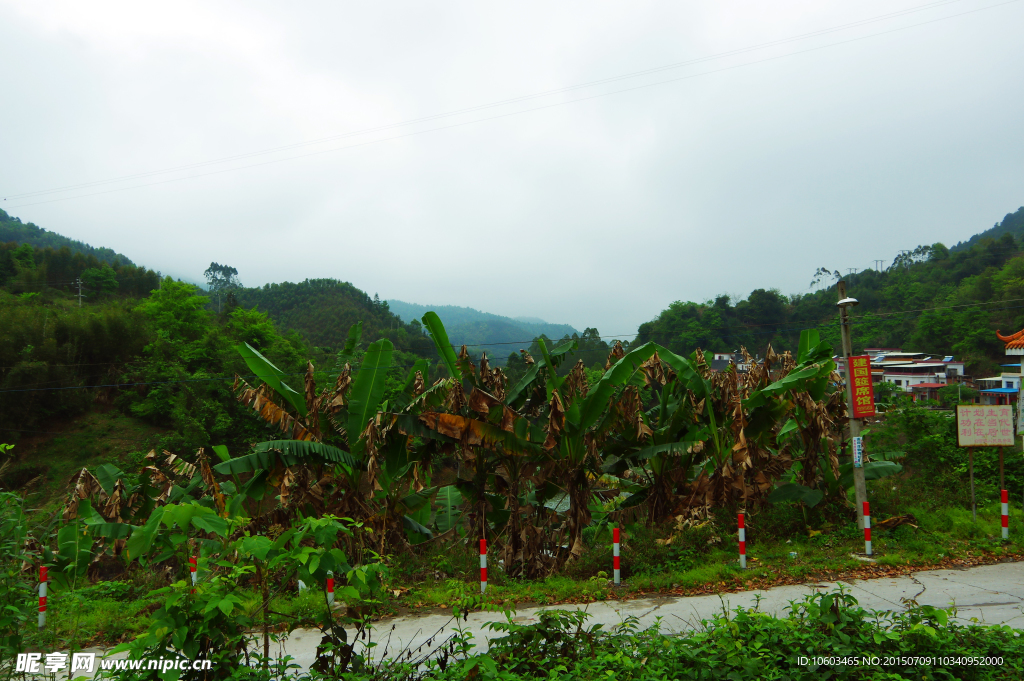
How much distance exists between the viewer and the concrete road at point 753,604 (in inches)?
247

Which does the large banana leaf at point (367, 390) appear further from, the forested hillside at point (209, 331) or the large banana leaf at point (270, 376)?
the forested hillside at point (209, 331)

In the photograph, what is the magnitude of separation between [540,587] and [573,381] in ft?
10.9

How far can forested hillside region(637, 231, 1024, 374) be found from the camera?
149 feet

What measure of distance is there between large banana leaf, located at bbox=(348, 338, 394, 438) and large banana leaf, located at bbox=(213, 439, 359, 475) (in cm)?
54

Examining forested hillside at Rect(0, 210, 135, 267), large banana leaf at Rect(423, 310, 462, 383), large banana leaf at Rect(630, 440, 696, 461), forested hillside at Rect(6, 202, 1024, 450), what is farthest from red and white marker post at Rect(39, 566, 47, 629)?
forested hillside at Rect(0, 210, 135, 267)

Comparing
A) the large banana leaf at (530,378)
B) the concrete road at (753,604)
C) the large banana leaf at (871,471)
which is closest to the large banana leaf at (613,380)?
the large banana leaf at (530,378)

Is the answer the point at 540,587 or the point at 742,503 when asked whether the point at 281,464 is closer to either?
the point at 540,587

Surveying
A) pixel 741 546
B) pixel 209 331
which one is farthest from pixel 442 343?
pixel 209 331

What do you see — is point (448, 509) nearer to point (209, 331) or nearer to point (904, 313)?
point (209, 331)

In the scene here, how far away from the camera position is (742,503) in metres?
9.93

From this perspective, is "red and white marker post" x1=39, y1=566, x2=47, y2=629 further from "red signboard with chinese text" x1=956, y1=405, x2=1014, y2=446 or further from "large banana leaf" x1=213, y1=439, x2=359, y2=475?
"red signboard with chinese text" x1=956, y1=405, x2=1014, y2=446

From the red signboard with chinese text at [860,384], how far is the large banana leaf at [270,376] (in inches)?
368

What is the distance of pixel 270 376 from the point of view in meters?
9.41

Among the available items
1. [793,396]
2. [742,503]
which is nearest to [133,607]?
[742,503]
